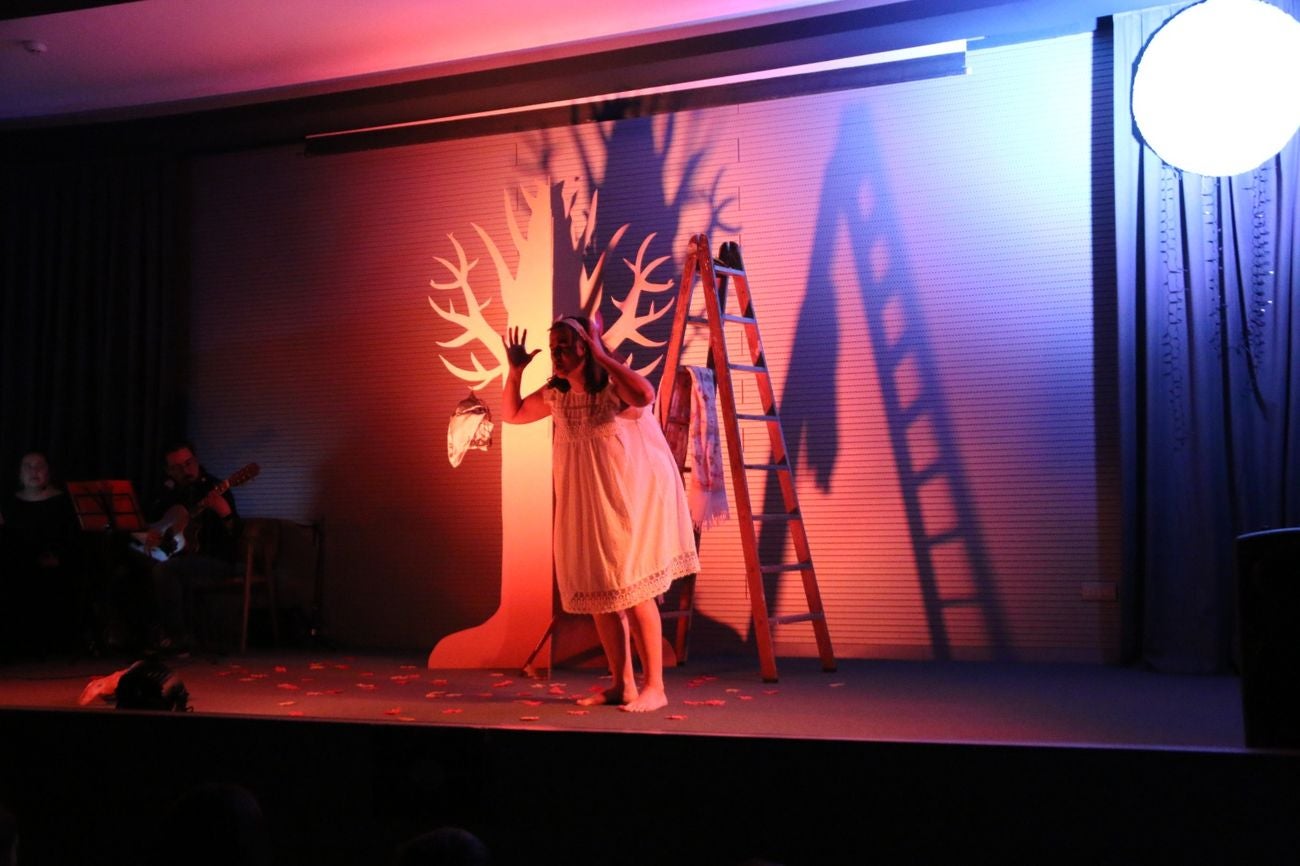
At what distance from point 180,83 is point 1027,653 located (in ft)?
17.3

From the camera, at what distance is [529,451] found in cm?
539

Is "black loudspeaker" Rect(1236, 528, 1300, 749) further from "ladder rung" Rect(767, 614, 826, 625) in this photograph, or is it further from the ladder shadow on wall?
the ladder shadow on wall

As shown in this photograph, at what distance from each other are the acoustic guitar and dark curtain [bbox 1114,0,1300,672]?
442 centimetres

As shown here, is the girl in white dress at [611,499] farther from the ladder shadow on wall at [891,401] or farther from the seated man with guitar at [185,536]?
the seated man with guitar at [185,536]

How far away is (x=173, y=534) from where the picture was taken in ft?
19.4

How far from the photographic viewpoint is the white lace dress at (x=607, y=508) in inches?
152

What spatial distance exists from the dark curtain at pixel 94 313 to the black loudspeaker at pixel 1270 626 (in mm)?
6365

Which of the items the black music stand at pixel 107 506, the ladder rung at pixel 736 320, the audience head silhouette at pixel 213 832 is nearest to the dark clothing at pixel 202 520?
the black music stand at pixel 107 506

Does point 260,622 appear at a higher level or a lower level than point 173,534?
lower

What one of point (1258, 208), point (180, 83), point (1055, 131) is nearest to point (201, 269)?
point (180, 83)

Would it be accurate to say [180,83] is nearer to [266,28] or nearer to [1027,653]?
[266,28]

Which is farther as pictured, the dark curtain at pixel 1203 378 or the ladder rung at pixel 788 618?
the dark curtain at pixel 1203 378

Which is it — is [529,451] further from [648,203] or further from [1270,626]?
[1270,626]

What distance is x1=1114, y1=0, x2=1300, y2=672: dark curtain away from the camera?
193 inches
